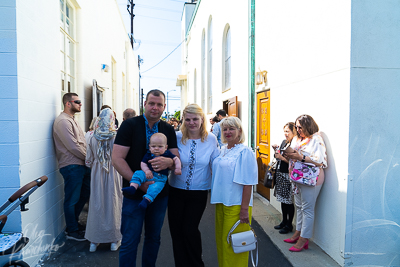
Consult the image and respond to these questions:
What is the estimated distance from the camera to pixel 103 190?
3.78m

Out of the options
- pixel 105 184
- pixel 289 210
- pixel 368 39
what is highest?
pixel 368 39

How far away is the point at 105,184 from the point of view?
12.5 feet

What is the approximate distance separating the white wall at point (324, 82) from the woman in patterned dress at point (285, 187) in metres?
0.41

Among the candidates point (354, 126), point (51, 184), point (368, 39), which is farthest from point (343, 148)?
point (51, 184)

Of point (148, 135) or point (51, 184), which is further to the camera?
point (51, 184)

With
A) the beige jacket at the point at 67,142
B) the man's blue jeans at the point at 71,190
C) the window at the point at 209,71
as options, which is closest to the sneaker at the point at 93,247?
the man's blue jeans at the point at 71,190

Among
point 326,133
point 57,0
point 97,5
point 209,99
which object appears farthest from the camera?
point 209,99

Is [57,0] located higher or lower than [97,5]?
lower

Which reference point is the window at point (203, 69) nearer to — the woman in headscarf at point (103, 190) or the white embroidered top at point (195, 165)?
the woman in headscarf at point (103, 190)

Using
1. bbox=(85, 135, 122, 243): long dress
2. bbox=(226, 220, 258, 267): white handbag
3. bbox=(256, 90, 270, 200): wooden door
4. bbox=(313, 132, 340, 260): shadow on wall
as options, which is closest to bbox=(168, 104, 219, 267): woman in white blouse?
bbox=(226, 220, 258, 267): white handbag

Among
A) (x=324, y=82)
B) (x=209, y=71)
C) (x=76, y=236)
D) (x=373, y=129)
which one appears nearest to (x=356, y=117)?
(x=373, y=129)

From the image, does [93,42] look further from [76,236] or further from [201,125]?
[201,125]

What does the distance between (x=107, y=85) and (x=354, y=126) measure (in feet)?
24.9

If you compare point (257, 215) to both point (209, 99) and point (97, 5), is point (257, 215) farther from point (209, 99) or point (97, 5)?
point (209, 99)
